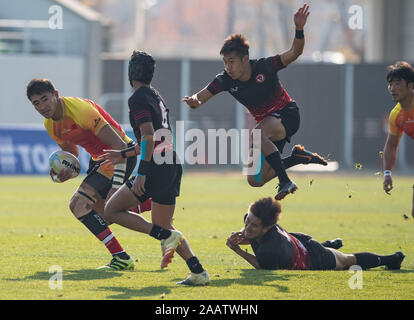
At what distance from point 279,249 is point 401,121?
7.63ft


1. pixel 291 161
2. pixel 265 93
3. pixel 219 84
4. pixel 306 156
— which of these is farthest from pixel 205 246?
pixel 219 84

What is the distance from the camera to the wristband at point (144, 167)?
29.1 feet

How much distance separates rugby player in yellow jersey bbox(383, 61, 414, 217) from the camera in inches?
412

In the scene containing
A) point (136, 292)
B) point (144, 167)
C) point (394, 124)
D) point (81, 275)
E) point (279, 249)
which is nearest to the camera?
point (136, 292)

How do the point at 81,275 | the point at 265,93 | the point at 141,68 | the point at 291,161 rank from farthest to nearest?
the point at 291,161 → the point at 265,93 → the point at 81,275 → the point at 141,68

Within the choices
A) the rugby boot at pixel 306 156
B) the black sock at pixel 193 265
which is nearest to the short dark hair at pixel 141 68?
the black sock at pixel 193 265

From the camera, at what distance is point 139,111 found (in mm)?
8836

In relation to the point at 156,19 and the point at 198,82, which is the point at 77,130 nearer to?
the point at 198,82

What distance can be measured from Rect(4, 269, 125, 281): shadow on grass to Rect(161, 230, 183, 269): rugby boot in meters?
0.99

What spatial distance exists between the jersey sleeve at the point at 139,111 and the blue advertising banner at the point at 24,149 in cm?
1820
